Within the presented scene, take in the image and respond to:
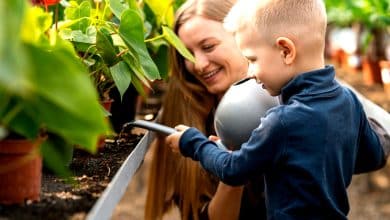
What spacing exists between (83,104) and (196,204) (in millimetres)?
1735

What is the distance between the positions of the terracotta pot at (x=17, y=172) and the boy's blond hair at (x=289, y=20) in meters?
0.64

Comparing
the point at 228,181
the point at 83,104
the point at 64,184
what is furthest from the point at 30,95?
the point at 228,181

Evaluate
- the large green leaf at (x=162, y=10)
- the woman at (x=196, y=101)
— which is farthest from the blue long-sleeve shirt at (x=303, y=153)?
the large green leaf at (x=162, y=10)

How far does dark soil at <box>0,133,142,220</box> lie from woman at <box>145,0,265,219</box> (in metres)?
0.40

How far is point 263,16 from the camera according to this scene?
1891mm

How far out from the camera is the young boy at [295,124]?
182cm

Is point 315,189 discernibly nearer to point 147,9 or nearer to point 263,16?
point 263,16

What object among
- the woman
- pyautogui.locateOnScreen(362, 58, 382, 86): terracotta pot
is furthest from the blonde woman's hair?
pyautogui.locateOnScreen(362, 58, 382, 86): terracotta pot

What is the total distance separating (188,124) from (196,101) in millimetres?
124

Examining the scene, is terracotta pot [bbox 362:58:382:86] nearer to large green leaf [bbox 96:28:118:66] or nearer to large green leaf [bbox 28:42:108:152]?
large green leaf [bbox 96:28:118:66]

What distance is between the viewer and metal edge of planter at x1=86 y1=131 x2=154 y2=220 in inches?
55.0

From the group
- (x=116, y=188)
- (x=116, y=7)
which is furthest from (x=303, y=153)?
(x=116, y=7)

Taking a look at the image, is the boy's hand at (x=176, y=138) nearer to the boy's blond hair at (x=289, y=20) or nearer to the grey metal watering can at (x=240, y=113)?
the grey metal watering can at (x=240, y=113)

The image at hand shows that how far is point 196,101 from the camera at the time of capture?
282cm
